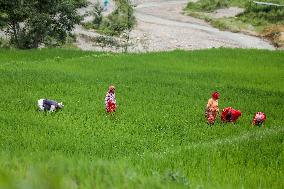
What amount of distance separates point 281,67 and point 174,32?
18.8 m

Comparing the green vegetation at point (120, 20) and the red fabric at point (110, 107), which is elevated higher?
the red fabric at point (110, 107)

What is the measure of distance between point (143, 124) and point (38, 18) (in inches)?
633

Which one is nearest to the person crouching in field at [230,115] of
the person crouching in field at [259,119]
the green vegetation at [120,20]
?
the person crouching in field at [259,119]

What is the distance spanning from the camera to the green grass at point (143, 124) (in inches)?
51.4

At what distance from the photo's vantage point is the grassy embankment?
121 ft

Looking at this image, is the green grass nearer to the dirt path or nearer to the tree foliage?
the tree foliage

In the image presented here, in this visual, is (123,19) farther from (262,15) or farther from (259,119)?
(259,119)

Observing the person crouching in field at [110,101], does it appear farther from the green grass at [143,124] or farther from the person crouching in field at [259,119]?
the person crouching in field at [259,119]

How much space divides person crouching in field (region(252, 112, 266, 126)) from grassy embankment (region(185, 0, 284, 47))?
1027 inches

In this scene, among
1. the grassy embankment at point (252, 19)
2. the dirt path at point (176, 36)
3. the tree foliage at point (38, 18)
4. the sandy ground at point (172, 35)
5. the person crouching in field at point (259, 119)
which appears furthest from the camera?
the grassy embankment at point (252, 19)

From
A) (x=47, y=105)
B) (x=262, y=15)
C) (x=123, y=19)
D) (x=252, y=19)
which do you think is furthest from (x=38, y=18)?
(x=262, y=15)

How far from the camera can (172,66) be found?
59.4ft

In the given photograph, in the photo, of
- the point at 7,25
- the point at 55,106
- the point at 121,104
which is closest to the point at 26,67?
the point at 121,104

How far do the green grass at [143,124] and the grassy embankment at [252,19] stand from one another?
629 inches
